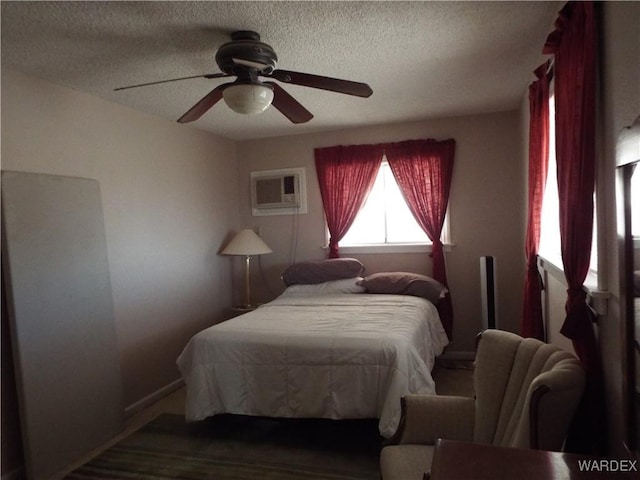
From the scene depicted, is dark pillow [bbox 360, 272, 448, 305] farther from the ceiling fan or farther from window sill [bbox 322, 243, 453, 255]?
the ceiling fan

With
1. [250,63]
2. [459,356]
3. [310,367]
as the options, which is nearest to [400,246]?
[459,356]

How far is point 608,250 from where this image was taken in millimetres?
1427

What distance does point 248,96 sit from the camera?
84.5 inches

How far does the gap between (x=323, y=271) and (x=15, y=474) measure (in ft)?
8.96

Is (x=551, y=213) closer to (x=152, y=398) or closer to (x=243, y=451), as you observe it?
(x=243, y=451)

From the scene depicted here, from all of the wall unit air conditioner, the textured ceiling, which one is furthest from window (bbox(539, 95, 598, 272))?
the wall unit air conditioner

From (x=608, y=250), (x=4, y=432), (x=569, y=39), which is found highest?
(x=569, y=39)

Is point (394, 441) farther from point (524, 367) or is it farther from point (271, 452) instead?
point (271, 452)

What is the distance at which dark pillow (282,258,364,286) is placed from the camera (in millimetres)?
4121

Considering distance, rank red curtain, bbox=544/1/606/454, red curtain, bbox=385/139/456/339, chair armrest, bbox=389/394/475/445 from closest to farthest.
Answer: red curtain, bbox=544/1/606/454 < chair armrest, bbox=389/394/475/445 < red curtain, bbox=385/139/456/339

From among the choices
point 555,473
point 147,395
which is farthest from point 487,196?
point 147,395

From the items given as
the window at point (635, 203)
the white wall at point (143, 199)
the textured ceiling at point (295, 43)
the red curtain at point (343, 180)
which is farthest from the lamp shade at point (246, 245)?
the window at point (635, 203)

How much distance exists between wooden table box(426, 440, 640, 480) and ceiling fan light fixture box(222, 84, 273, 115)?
181 cm

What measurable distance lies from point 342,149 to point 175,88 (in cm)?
193
